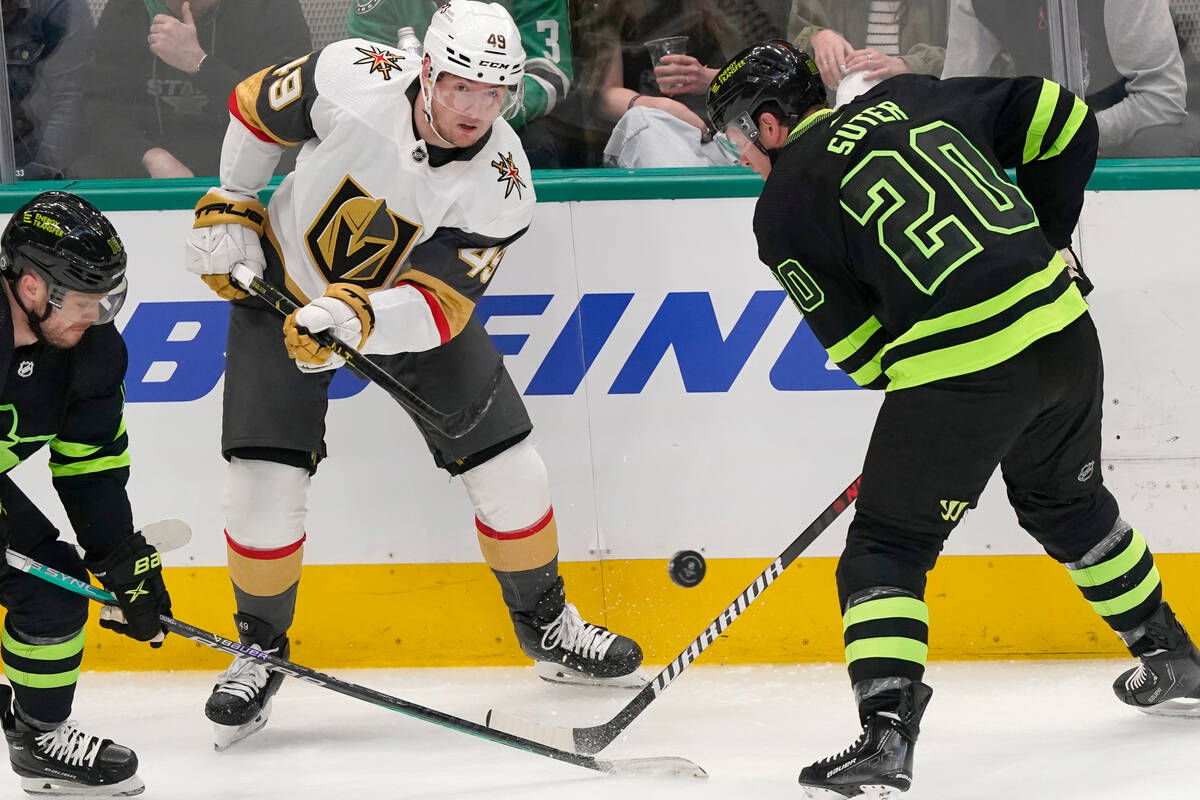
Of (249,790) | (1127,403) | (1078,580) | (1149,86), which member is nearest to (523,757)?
(249,790)

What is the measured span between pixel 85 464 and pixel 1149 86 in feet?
7.69

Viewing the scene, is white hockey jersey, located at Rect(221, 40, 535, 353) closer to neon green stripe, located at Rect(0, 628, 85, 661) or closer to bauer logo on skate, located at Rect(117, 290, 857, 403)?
bauer logo on skate, located at Rect(117, 290, 857, 403)

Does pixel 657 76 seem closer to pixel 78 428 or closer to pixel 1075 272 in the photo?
pixel 1075 272

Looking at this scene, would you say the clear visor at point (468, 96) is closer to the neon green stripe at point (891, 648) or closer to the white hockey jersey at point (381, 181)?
the white hockey jersey at point (381, 181)

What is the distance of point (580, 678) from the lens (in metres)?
2.92

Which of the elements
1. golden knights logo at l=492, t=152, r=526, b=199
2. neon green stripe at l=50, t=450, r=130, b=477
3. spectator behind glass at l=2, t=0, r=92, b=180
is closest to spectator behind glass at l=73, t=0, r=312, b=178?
spectator behind glass at l=2, t=0, r=92, b=180

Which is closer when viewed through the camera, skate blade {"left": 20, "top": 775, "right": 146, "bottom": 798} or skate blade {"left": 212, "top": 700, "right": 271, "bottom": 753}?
skate blade {"left": 20, "top": 775, "right": 146, "bottom": 798}

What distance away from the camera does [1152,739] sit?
2424 mm

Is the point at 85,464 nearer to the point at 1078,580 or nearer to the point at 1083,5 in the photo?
the point at 1078,580

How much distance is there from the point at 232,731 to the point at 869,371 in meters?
1.43

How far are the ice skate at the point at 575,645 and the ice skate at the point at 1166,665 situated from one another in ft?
3.28

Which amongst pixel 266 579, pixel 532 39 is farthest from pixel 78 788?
pixel 532 39

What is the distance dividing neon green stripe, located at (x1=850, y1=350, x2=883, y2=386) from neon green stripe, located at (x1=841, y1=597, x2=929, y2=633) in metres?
0.38

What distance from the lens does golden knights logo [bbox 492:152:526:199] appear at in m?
2.62
